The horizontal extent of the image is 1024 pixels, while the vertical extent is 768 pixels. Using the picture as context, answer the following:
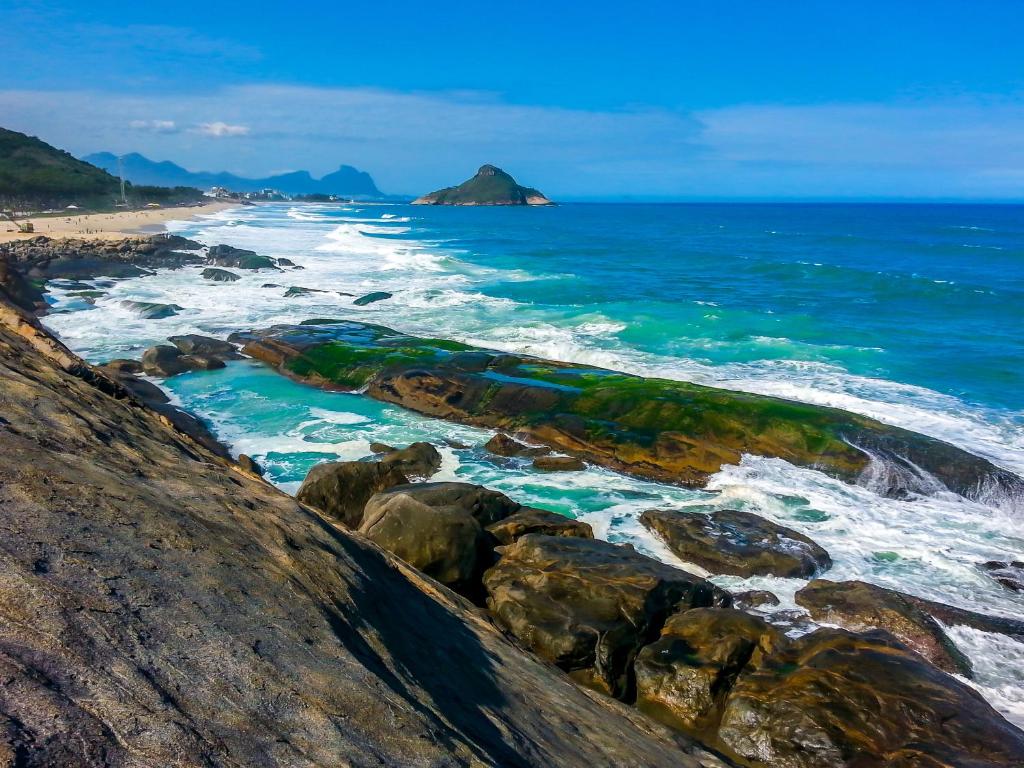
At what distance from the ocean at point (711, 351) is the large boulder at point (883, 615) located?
35 centimetres

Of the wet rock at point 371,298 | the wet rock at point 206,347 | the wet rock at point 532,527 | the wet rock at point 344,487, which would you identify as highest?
the wet rock at point 371,298

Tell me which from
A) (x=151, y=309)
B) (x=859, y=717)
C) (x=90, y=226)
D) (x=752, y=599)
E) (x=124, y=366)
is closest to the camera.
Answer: (x=859, y=717)

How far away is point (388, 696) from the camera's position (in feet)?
12.5

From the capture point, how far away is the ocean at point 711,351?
12.2 metres

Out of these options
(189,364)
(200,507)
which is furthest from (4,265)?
(200,507)

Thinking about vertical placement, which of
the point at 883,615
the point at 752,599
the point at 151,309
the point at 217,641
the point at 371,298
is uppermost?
the point at 217,641

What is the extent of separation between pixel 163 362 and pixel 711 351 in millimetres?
19350

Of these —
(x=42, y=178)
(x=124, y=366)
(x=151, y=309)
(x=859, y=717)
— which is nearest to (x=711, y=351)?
(x=859, y=717)

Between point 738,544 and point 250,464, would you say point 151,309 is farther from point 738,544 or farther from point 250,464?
point 738,544

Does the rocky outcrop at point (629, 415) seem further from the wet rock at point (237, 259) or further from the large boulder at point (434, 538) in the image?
the wet rock at point (237, 259)

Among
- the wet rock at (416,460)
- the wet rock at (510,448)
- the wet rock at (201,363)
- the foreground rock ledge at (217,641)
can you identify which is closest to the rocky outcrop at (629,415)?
the wet rock at (510,448)

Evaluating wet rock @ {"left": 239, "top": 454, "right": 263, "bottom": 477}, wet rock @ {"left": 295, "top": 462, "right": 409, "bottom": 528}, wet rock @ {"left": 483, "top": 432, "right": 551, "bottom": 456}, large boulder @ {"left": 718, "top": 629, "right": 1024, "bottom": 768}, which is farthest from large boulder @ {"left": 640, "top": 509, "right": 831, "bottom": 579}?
wet rock @ {"left": 239, "top": 454, "right": 263, "bottom": 477}

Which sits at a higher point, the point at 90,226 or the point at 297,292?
the point at 90,226

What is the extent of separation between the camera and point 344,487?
11398 millimetres
